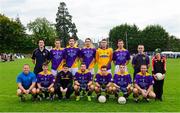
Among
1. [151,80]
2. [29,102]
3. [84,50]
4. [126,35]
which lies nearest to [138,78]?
[151,80]

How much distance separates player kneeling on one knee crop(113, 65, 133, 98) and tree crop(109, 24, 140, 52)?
286ft

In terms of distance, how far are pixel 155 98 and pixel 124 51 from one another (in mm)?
1824

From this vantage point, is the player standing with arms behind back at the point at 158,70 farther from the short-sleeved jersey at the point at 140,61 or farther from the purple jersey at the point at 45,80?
the purple jersey at the point at 45,80

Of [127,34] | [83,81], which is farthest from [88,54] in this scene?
[127,34]

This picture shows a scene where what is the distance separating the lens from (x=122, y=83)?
12031mm

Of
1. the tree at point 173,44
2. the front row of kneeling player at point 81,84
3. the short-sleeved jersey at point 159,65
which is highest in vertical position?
the tree at point 173,44

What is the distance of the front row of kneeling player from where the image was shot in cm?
1185

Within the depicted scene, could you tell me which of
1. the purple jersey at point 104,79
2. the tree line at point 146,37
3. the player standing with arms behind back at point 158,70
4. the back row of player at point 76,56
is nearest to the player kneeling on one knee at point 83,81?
the purple jersey at point 104,79

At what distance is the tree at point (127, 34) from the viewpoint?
99.8 metres

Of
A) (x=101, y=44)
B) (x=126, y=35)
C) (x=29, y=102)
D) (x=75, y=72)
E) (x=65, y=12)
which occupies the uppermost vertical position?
(x=65, y=12)

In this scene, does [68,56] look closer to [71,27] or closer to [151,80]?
[151,80]

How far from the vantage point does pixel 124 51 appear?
42.1 feet

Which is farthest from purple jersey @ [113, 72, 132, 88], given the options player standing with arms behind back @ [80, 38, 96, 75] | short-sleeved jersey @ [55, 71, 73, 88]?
short-sleeved jersey @ [55, 71, 73, 88]

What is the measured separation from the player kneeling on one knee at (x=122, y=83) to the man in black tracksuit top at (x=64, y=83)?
1.41 metres
